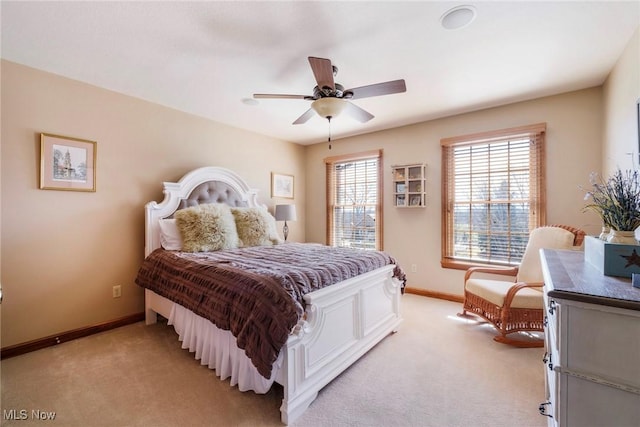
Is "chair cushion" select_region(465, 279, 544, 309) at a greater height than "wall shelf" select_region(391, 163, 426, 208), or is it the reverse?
"wall shelf" select_region(391, 163, 426, 208)

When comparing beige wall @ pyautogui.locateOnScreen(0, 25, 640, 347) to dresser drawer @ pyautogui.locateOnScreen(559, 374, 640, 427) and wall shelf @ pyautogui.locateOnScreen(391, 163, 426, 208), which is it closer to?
wall shelf @ pyautogui.locateOnScreen(391, 163, 426, 208)

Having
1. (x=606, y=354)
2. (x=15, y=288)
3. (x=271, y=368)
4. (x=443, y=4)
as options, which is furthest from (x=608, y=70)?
(x=15, y=288)

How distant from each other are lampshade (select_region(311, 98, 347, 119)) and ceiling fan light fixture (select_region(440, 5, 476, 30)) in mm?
850

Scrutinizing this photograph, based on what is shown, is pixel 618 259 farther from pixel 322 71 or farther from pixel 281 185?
pixel 281 185

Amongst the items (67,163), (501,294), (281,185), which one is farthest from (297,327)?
(281,185)

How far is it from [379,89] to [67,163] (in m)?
2.97

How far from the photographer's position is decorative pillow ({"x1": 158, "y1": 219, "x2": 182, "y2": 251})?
289cm

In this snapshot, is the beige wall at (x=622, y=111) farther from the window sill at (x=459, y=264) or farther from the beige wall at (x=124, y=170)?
the window sill at (x=459, y=264)

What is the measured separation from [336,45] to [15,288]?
338 centimetres

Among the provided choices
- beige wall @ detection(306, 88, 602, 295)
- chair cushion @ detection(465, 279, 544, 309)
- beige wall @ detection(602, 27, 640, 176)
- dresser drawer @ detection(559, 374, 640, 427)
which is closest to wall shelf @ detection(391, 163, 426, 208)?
beige wall @ detection(306, 88, 602, 295)

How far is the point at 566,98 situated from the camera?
116 inches

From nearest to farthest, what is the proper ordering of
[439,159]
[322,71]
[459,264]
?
[322,71] < [459,264] < [439,159]

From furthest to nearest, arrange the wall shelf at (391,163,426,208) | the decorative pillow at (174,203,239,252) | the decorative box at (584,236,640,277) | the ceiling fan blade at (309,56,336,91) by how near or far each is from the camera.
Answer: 1. the wall shelf at (391,163,426,208)
2. the decorative pillow at (174,203,239,252)
3. the ceiling fan blade at (309,56,336,91)
4. the decorative box at (584,236,640,277)

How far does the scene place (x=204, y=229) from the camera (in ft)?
9.50
